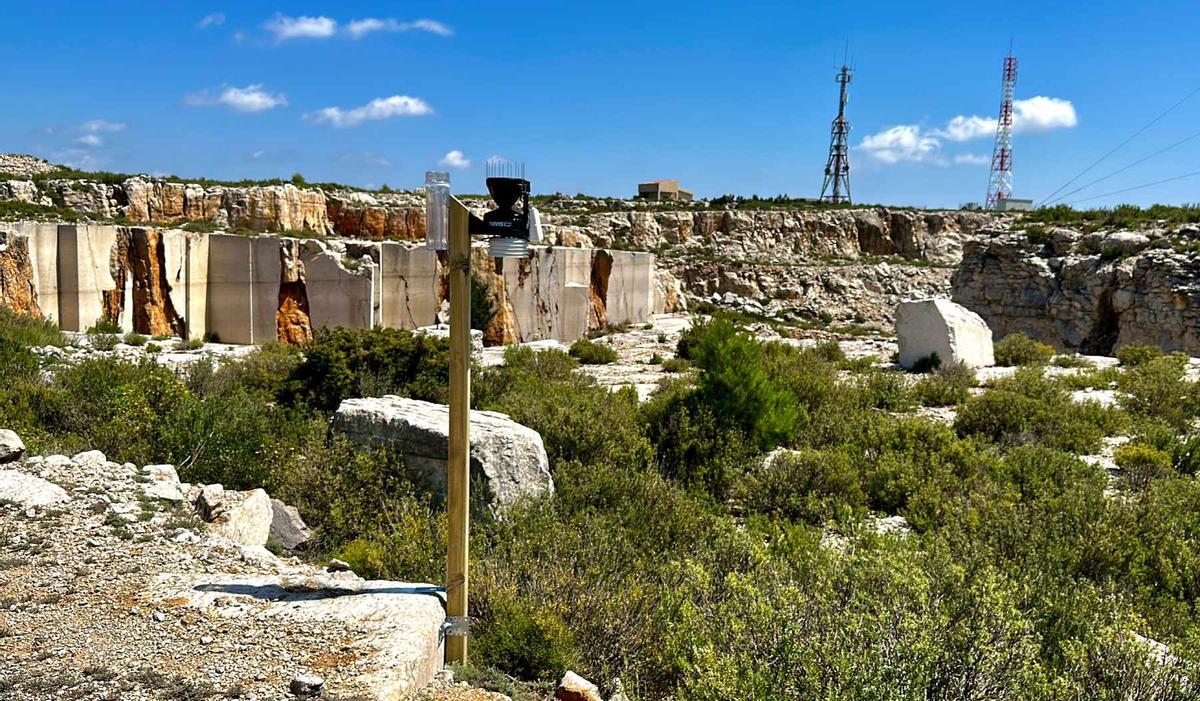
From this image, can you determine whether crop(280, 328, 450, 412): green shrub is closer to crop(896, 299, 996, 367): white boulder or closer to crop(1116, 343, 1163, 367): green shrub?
crop(896, 299, 996, 367): white boulder

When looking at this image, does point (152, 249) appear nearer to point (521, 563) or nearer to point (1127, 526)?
point (521, 563)

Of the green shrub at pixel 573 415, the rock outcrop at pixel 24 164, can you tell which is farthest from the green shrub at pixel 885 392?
the rock outcrop at pixel 24 164

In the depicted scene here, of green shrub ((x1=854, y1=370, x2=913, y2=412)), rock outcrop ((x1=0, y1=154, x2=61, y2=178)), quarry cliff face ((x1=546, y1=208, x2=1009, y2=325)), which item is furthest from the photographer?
quarry cliff face ((x1=546, y1=208, x2=1009, y2=325))

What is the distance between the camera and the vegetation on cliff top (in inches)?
142

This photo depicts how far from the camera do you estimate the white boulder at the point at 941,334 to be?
14.9 meters

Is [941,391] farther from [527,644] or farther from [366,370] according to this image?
[527,644]

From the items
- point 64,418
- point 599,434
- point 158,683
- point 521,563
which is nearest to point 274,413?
point 64,418

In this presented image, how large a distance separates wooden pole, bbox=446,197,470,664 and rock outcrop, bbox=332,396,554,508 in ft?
7.15

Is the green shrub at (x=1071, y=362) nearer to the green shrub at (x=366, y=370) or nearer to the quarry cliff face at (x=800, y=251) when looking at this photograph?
the green shrub at (x=366, y=370)

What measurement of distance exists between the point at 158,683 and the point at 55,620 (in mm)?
1001

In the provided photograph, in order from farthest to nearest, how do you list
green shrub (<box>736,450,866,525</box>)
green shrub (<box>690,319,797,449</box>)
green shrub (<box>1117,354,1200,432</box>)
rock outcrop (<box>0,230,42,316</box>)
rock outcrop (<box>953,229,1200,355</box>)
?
rock outcrop (<box>953,229,1200,355</box>) → rock outcrop (<box>0,230,42,316</box>) → green shrub (<box>1117,354,1200,432</box>) → green shrub (<box>690,319,797,449</box>) → green shrub (<box>736,450,866,525</box>)

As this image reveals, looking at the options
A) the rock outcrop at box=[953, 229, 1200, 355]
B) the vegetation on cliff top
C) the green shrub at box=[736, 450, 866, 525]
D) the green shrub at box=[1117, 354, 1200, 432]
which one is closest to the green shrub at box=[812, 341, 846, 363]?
the vegetation on cliff top

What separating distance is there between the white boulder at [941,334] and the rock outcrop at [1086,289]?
1113 cm

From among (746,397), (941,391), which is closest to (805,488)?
(746,397)
